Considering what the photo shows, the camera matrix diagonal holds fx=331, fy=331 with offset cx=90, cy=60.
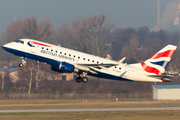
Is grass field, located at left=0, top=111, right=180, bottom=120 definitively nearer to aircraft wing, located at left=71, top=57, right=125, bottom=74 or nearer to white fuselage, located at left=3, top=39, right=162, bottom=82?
aircraft wing, located at left=71, top=57, right=125, bottom=74


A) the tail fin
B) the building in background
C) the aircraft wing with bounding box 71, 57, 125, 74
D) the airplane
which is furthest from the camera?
the building in background

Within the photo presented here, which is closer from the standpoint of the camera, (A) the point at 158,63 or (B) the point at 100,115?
(B) the point at 100,115

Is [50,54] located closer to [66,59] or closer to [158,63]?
[66,59]

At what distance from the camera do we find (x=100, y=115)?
179 feet

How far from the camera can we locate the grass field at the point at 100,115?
5194 cm

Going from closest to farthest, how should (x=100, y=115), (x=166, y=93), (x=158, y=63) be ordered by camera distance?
1. (x=100, y=115)
2. (x=158, y=63)
3. (x=166, y=93)

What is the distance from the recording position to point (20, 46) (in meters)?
51.2

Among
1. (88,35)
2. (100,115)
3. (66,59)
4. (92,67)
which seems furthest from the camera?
(88,35)

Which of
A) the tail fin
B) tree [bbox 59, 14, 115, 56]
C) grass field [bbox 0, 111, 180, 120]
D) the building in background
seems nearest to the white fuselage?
grass field [bbox 0, 111, 180, 120]

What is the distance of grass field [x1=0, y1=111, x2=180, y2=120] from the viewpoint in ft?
170

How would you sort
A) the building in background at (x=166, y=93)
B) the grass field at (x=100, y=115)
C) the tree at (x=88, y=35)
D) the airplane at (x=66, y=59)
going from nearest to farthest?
the airplane at (x=66, y=59)
the grass field at (x=100, y=115)
the building in background at (x=166, y=93)
the tree at (x=88, y=35)

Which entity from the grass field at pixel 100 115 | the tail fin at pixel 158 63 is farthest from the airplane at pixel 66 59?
the grass field at pixel 100 115

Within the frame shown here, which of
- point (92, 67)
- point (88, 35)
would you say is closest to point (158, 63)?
point (92, 67)

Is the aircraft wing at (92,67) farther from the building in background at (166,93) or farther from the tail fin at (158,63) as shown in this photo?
the building in background at (166,93)
